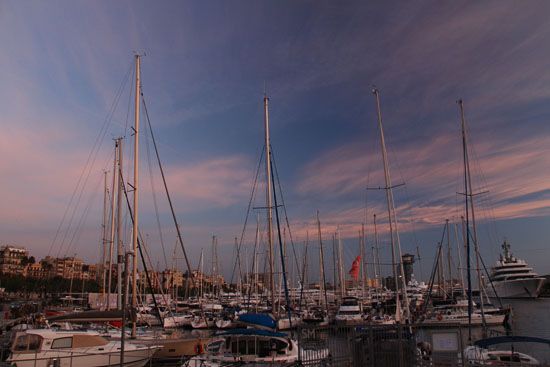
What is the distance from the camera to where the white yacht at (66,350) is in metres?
22.1

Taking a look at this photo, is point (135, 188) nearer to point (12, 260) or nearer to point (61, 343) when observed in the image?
point (61, 343)

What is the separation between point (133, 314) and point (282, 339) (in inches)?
362

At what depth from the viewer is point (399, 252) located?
3691cm

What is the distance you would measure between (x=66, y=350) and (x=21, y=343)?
7.62 feet

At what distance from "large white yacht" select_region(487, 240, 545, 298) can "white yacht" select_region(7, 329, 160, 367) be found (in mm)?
127147

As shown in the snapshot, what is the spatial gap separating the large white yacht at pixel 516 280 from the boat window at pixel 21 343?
131 metres

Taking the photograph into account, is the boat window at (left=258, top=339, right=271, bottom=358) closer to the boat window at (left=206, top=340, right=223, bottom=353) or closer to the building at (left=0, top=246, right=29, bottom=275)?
the boat window at (left=206, top=340, right=223, bottom=353)

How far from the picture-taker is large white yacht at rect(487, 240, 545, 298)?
129 metres

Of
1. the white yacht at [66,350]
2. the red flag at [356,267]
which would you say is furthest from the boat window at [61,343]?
the red flag at [356,267]

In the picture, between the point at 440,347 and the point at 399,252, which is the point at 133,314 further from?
the point at 399,252

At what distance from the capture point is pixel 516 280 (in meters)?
130

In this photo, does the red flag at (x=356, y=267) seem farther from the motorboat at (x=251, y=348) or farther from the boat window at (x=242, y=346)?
the boat window at (x=242, y=346)

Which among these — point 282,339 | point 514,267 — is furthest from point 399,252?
point 514,267

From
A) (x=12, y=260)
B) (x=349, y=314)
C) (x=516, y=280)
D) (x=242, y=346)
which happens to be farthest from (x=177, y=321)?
(x=12, y=260)
